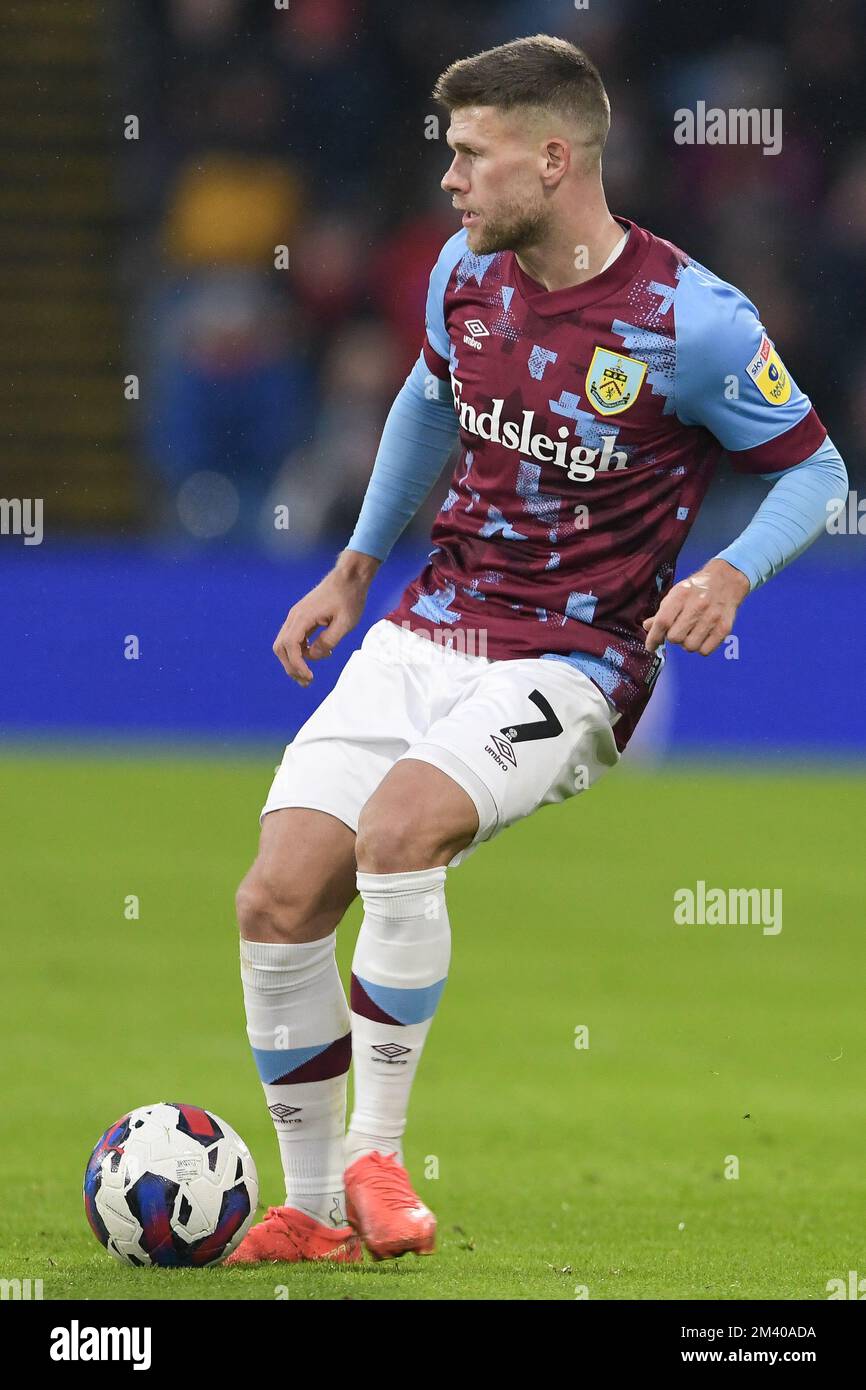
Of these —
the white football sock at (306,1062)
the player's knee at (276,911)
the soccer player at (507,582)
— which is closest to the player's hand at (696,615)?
the soccer player at (507,582)

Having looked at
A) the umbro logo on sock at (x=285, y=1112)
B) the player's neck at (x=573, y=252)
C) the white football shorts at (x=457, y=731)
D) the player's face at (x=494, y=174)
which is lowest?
the umbro logo on sock at (x=285, y=1112)

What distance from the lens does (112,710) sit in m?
13.3

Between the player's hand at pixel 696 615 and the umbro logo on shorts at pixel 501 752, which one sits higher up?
the player's hand at pixel 696 615

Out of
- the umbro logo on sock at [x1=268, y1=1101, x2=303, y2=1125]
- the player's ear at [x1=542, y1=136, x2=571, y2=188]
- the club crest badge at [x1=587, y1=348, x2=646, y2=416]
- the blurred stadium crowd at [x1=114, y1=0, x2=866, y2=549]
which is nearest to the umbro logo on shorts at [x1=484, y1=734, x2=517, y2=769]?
the club crest badge at [x1=587, y1=348, x2=646, y2=416]

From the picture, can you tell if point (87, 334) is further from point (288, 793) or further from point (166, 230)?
point (288, 793)

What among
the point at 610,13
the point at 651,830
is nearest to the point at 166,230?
the point at 610,13

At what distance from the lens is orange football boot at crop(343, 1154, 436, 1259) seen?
13.9 feet

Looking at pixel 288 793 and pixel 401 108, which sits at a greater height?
pixel 401 108

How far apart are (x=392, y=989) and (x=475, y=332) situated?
136 centimetres

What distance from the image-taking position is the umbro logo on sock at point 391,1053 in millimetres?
4348

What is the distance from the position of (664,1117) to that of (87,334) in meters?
10.9

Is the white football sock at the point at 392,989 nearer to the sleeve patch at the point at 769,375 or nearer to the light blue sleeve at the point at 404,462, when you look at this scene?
the light blue sleeve at the point at 404,462

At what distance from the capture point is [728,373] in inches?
174

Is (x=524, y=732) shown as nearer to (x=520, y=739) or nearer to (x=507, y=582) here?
(x=520, y=739)
